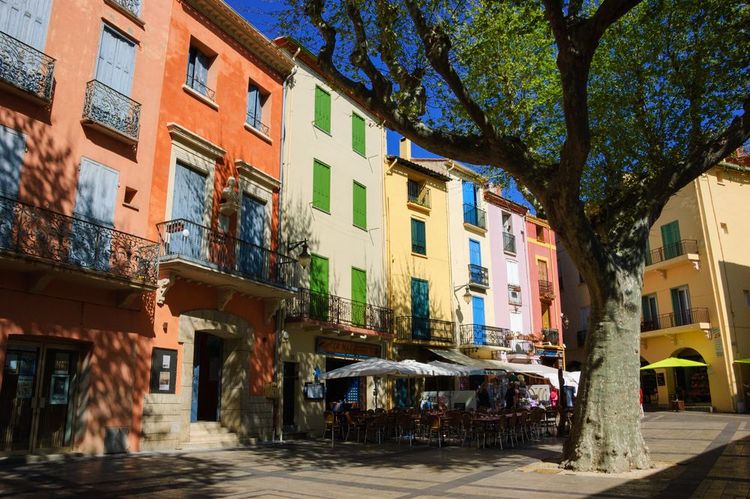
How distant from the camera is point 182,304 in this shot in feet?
45.5

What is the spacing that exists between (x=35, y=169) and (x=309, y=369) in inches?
386

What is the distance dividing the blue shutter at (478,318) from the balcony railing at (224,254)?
1127 centimetres

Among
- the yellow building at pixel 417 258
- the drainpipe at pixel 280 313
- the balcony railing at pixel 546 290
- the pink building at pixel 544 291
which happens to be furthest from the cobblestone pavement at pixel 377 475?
the balcony railing at pixel 546 290

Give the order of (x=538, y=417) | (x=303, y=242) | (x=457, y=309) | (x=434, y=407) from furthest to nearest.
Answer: (x=457, y=309) → (x=434, y=407) → (x=303, y=242) → (x=538, y=417)

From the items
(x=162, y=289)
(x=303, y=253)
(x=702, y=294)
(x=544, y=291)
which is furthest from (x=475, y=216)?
(x=162, y=289)

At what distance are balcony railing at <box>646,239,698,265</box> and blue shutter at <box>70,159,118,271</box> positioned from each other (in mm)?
26907

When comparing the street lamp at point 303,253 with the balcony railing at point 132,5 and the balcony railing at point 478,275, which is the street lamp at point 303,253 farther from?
the balcony railing at point 478,275

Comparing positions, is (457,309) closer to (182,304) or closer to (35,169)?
(182,304)

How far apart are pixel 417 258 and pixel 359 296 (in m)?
4.55

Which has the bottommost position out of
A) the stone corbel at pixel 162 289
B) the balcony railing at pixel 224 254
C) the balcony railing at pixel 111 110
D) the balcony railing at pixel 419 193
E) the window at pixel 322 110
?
the stone corbel at pixel 162 289

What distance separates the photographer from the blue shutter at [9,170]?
10.4 meters

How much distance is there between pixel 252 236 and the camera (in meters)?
16.4

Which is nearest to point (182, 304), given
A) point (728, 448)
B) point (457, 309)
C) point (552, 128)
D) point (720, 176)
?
point (552, 128)

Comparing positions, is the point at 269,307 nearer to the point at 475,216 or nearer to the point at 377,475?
the point at 377,475
